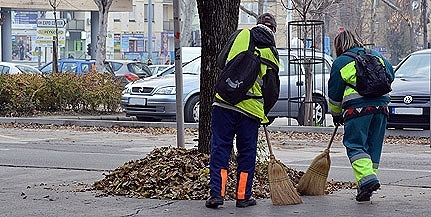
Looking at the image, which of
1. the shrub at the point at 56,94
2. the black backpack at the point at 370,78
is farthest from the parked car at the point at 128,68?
the black backpack at the point at 370,78

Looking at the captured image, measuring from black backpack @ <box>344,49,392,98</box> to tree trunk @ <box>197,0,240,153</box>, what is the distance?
1426 mm

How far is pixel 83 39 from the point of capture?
229ft

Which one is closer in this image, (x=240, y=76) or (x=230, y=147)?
(x=240, y=76)

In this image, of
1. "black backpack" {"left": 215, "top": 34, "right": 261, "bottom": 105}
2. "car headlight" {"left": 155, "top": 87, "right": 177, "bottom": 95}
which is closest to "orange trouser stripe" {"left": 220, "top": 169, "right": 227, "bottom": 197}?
"black backpack" {"left": 215, "top": 34, "right": 261, "bottom": 105}

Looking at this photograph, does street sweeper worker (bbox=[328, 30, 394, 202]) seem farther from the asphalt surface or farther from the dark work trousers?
the dark work trousers

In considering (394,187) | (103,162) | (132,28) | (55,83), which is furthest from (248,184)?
(132,28)

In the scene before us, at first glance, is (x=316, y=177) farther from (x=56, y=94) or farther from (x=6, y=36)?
(x=6, y=36)

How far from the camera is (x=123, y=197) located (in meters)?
8.66

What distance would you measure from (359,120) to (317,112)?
36.4 feet

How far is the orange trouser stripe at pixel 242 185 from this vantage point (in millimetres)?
7887

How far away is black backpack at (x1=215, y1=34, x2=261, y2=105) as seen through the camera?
25.3 feet

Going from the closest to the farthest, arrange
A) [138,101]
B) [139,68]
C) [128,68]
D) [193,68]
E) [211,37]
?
[211,37], [138,101], [193,68], [139,68], [128,68]

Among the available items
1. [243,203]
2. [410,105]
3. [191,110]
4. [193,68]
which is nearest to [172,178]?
[243,203]

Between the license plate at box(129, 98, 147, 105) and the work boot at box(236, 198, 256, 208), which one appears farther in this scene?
the license plate at box(129, 98, 147, 105)
